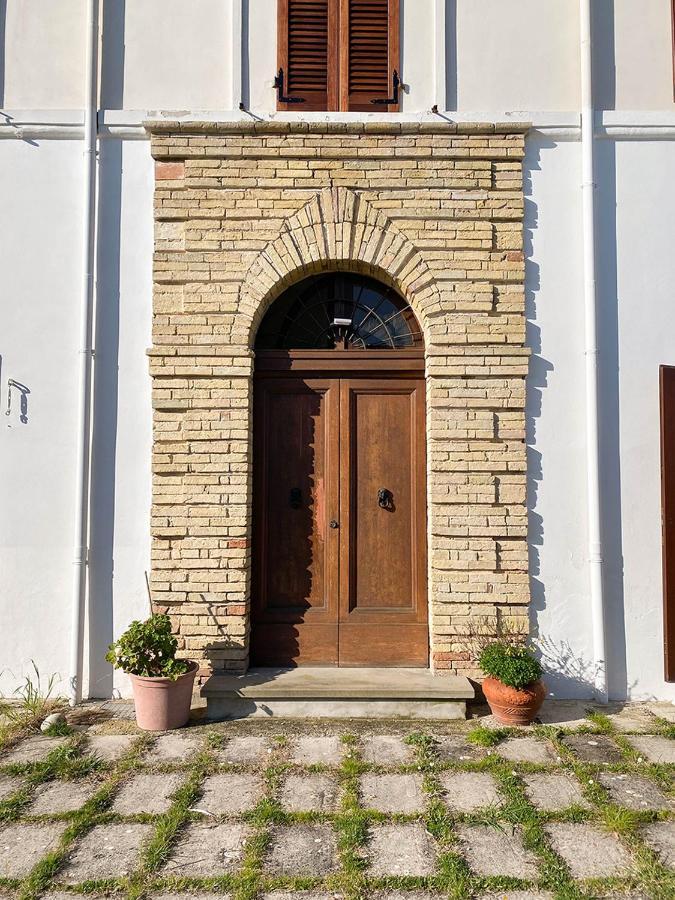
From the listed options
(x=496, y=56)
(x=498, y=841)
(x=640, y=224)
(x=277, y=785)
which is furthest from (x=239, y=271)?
(x=498, y=841)

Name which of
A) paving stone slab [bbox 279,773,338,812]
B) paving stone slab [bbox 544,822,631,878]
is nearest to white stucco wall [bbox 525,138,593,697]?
paving stone slab [bbox 544,822,631,878]

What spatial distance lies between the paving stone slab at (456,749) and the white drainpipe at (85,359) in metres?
2.74

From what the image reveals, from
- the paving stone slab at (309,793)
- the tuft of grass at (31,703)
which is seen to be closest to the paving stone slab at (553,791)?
the paving stone slab at (309,793)

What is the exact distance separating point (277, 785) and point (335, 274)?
3.85 metres

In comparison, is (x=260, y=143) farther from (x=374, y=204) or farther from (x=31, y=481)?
(x=31, y=481)

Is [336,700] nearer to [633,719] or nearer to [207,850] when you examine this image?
[207,850]

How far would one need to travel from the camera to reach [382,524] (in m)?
5.32

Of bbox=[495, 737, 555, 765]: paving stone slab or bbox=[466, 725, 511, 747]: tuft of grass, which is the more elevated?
bbox=[466, 725, 511, 747]: tuft of grass

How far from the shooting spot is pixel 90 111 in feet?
17.3

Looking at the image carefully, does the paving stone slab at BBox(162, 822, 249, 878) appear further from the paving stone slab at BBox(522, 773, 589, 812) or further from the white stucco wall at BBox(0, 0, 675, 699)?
the white stucco wall at BBox(0, 0, 675, 699)

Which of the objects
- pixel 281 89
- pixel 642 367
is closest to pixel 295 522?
pixel 642 367

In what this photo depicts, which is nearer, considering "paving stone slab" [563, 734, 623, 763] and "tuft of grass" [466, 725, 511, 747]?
"paving stone slab" [563, 734, 623, 763]

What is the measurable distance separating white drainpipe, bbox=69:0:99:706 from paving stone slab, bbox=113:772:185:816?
1448mm

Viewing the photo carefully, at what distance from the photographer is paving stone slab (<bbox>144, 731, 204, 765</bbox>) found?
13.4 ft
